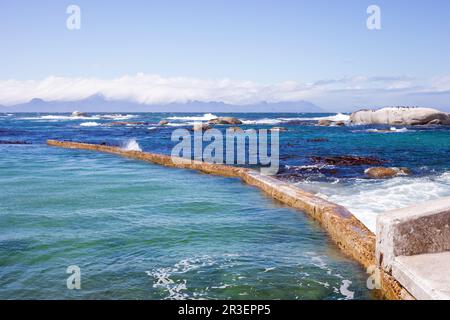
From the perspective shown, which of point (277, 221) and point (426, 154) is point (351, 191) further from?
point (426, 154)

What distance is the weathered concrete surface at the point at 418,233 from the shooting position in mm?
5371

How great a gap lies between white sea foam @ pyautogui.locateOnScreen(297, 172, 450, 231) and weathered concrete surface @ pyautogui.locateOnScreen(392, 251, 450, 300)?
4.44 m

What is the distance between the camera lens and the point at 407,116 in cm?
5544

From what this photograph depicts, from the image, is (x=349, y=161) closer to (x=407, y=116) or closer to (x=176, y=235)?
(x=176, y=235)

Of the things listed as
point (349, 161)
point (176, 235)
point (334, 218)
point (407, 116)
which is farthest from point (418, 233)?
point (407, 116)

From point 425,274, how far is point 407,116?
55.8m

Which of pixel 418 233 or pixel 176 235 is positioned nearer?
pixel 418 233

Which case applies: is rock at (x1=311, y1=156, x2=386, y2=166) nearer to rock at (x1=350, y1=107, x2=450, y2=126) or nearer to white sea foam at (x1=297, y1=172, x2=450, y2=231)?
white sea foam at (x1=297, y1=172, x2=450, y2=231)

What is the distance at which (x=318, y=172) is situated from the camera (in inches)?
713

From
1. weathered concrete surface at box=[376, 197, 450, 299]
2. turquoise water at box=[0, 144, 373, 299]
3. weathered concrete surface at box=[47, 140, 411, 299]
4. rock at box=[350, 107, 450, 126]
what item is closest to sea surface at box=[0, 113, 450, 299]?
turquoise water at box=[0, 144, 373, 299]

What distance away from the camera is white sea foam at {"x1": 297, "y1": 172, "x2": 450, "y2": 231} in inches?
449

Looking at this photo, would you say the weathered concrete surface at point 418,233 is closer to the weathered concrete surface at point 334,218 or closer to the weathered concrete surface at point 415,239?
the weathered concrete surface at point 415,239
